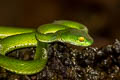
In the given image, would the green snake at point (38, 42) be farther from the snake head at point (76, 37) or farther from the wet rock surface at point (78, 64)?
the wet rock surface at point (78, 64)

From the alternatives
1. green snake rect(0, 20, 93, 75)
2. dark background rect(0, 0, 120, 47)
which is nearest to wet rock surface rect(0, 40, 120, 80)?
green snake rect(0, 20, 93, 75)

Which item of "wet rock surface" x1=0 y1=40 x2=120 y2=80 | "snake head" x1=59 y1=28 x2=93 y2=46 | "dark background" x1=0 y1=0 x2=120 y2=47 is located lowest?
"dark background" x1=0 y1=0 x2=120 y2=47

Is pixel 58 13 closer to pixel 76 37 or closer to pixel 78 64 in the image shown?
pixel 76 37

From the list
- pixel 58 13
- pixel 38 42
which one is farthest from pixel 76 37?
pixel 58 13

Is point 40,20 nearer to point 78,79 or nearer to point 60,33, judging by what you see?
point 60,33

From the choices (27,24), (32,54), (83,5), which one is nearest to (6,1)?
(27,24)

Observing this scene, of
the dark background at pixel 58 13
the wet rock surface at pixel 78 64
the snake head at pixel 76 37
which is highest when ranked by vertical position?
the snake head at pixel 76 37

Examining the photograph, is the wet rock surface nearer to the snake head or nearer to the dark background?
the snake head

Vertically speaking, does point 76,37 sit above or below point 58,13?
above

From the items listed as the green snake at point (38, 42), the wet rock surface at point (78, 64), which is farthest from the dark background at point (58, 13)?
the wet rock surface at point (78, 64)
